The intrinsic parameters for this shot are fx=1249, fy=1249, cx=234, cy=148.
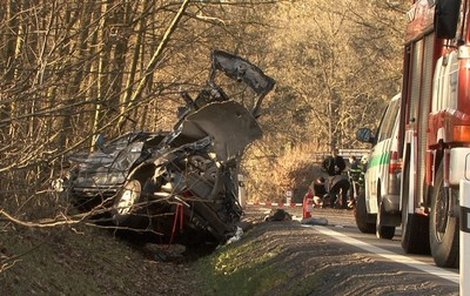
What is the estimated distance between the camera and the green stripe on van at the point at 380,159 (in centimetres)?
1759

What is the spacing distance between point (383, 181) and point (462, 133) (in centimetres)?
569

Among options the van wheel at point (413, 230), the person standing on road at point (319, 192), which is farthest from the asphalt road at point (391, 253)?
the person standing on road at point (319, 192)

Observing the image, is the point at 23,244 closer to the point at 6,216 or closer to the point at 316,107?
the point at 6,216

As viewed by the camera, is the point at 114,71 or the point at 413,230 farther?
the point at 413,230

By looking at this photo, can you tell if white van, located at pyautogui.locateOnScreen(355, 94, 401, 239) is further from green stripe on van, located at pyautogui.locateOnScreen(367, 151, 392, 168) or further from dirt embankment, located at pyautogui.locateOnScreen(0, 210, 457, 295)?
dirt embankment, located at pyautogui.locateOnScreen(0, 210, 457, 295)

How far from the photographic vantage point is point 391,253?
52.1 feet

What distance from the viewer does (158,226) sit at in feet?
66.2

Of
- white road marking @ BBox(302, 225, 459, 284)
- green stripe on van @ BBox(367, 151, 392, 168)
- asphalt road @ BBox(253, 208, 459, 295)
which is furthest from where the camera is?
green stripe on van @ BBox(367, 151, 392, 168)

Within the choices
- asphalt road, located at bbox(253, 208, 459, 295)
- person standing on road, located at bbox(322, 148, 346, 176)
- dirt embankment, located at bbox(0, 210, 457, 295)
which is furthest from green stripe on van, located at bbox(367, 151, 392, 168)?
person standing on road, located at bbox(322, 148, 346, 176)

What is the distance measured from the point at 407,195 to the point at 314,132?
165 ft

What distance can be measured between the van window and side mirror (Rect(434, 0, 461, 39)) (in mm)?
6379

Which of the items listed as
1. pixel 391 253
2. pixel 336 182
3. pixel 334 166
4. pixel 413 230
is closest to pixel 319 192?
pixel 334 166

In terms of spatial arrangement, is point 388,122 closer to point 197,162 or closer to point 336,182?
point 197,162

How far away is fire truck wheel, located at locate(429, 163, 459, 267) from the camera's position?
484 inches
